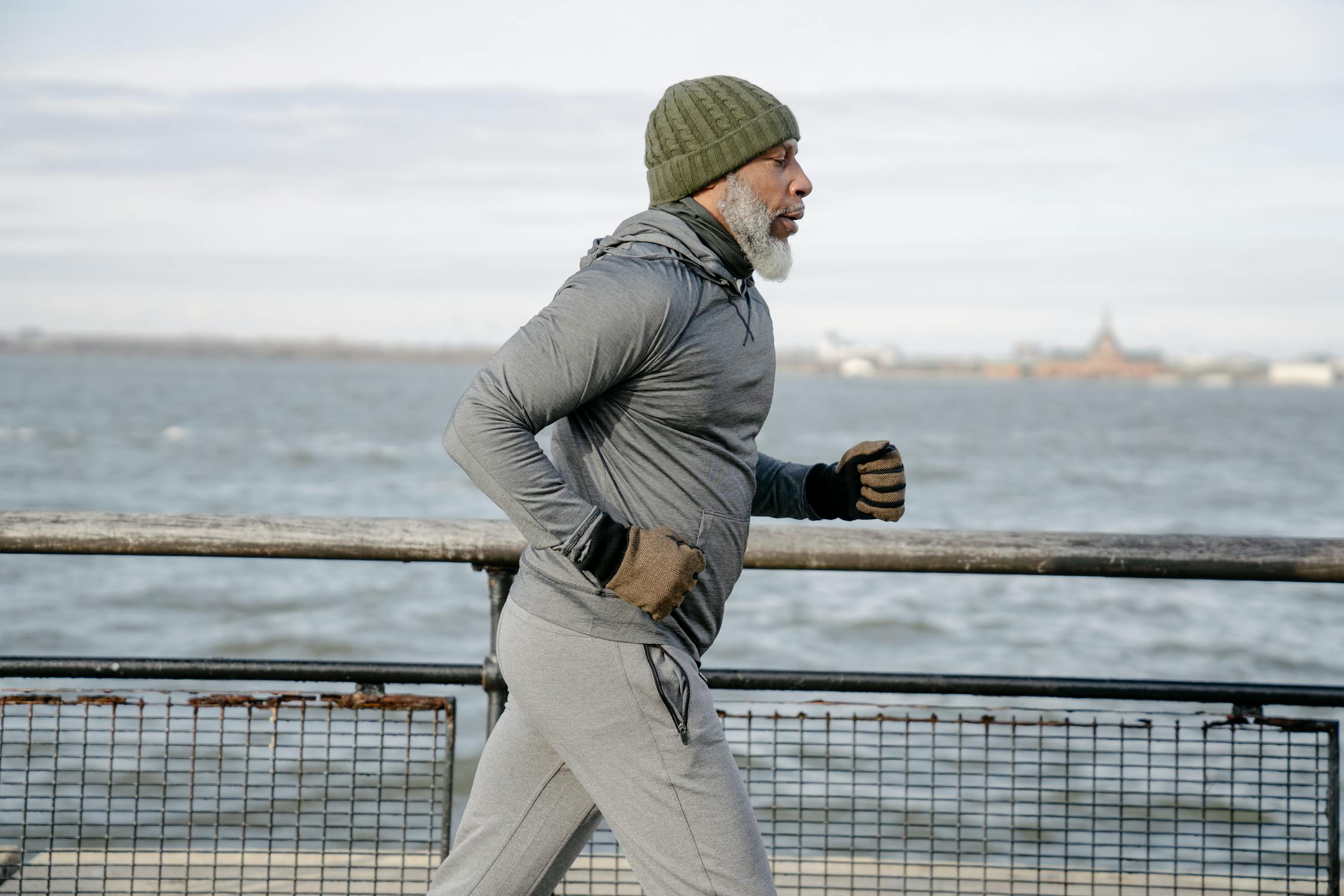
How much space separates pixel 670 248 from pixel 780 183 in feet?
0.82

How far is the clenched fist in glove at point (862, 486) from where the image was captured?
237 centimetres

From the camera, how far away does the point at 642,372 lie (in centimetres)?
200

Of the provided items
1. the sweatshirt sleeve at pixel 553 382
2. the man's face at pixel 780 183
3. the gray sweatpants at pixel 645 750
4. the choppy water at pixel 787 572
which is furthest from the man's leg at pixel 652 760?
the choppy water at pixel 787 572

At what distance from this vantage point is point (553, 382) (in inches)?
75.4

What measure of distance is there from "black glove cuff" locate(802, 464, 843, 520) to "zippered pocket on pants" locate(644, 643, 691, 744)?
552 millimetres

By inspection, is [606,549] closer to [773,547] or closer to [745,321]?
[745,321]

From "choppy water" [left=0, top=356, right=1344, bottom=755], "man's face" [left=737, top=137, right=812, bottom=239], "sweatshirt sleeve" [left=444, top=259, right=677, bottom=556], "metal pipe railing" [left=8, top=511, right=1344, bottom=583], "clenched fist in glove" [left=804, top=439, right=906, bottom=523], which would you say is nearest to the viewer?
"sweatshirt sleeve" [left=444, top=259, right=677, bottom=556]

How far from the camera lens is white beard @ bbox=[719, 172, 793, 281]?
2.12 meters

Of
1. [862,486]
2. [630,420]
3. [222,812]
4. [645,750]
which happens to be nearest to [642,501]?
[630,420]

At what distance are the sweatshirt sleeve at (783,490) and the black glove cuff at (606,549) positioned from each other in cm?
55

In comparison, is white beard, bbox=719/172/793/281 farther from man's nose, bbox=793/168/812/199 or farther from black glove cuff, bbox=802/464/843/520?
black glove cuff, bbox=802/464/843/520

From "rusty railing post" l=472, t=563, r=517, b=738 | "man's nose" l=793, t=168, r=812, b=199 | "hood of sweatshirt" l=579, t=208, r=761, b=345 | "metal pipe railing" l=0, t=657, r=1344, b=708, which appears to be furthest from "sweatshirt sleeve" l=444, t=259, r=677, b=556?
"metal pipe railing" l=0, t=657, r=1344, b=708

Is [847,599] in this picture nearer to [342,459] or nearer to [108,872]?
[108,872]

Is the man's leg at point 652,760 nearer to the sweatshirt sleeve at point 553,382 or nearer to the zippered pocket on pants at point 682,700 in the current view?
the zippered pocket on pants at point 682,700
